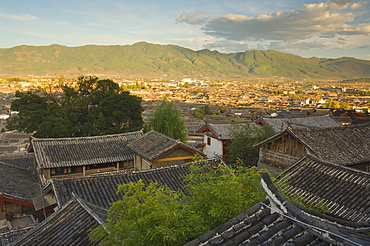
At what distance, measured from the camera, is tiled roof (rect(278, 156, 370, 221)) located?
360 inches

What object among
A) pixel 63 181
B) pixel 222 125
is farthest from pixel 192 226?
pixel 222 125

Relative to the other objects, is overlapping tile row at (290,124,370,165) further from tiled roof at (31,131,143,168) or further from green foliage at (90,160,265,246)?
tiled roof at (31,131,143,168)

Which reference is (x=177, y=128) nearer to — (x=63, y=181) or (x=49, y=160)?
(x=49, y=160)

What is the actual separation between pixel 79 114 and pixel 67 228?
22.1 metres

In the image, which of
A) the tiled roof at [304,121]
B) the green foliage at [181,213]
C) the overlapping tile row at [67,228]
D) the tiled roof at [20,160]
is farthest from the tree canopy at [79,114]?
the green foliage at [181,213]

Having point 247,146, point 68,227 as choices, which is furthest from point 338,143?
point 68,227

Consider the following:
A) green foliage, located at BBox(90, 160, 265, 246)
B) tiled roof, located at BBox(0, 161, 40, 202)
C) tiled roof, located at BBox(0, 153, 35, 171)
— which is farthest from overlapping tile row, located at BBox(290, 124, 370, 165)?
tiled roof, located at BBox(0, 153, 35, 171)

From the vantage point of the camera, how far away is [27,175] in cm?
2105

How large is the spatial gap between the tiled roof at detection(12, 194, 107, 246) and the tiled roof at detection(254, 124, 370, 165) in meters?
10.4

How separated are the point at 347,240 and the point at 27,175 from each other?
72.1 ft

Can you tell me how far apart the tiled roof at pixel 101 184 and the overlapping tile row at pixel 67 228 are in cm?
214

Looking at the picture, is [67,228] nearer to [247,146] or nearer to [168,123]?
[247,146]

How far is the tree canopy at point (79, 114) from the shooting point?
26.8m

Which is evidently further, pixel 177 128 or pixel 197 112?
pixel 197 112
